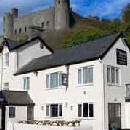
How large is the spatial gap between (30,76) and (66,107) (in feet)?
24.8

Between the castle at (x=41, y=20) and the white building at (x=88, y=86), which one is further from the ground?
the castle at (x=41, y=20)

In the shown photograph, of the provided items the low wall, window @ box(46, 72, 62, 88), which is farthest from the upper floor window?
the low wall

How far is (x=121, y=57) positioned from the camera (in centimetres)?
3659

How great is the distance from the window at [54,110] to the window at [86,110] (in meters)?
2.91

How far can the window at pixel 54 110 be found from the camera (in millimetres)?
38125

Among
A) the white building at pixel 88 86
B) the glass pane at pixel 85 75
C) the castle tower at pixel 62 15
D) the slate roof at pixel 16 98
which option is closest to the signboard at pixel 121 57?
the white building at pixel 88 86

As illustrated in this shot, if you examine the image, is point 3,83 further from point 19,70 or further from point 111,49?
point 111,49

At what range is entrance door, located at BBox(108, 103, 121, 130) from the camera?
34.5m

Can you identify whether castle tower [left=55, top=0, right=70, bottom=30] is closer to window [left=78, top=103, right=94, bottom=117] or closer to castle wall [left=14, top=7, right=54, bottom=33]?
castle wall [left=14, top=7, right=54, bottom=33]

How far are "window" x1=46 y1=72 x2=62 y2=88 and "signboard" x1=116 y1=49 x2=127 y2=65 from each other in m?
5.57

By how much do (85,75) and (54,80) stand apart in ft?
15.3

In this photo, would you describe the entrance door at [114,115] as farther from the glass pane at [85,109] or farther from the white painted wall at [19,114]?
the white painted wall at [19,114]

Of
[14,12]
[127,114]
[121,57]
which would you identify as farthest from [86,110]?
[14,12]

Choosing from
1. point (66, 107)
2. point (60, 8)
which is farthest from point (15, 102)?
point (60, 8)
